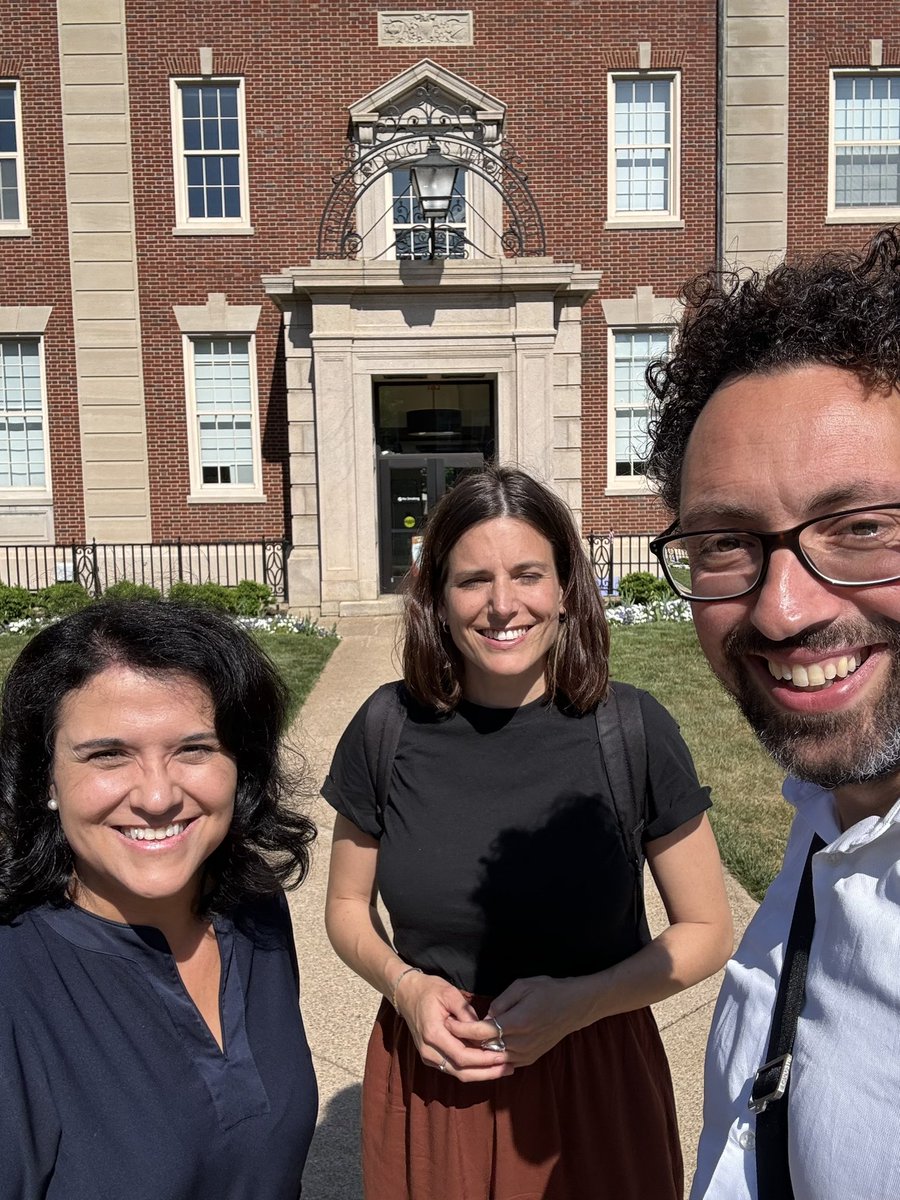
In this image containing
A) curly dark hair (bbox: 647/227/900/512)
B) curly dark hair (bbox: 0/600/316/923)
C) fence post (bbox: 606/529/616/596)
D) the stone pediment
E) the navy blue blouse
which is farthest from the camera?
the stone pediment

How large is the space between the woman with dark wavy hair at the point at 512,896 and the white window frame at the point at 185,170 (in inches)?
635

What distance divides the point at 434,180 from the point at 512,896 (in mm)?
13690

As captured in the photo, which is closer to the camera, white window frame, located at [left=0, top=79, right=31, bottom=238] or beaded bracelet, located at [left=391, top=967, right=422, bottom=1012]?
beaded bracelet, located at [left=391, top=967, right=422, bottom=1012]

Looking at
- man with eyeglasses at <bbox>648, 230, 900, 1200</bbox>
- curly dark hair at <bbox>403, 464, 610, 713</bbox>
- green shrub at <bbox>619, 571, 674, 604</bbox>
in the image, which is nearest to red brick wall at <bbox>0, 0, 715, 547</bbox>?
green shrub at <bbox>619, 571, 674, 604</bbox>

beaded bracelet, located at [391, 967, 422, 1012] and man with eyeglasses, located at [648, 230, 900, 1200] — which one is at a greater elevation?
man with eyeglasses, located at [648, 230, 900, 1200]

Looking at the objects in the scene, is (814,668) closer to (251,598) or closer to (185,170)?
(251,598)

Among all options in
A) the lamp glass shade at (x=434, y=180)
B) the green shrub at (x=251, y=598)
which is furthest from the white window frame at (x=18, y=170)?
the green shrub at (x=251, y=598)

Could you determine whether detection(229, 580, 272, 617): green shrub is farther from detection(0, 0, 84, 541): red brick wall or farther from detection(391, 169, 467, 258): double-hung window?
detection(391, 169, 467, 258): double-hung window

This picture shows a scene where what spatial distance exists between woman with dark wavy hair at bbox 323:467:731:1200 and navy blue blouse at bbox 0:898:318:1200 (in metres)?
0.31

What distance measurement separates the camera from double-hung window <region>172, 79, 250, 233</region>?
54.7 ft

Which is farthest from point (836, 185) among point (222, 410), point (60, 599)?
point (60, 599)

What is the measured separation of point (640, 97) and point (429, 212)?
5.45m

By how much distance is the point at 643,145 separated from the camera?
16953 mm

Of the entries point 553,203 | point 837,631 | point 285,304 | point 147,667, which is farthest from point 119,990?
point 553,203
